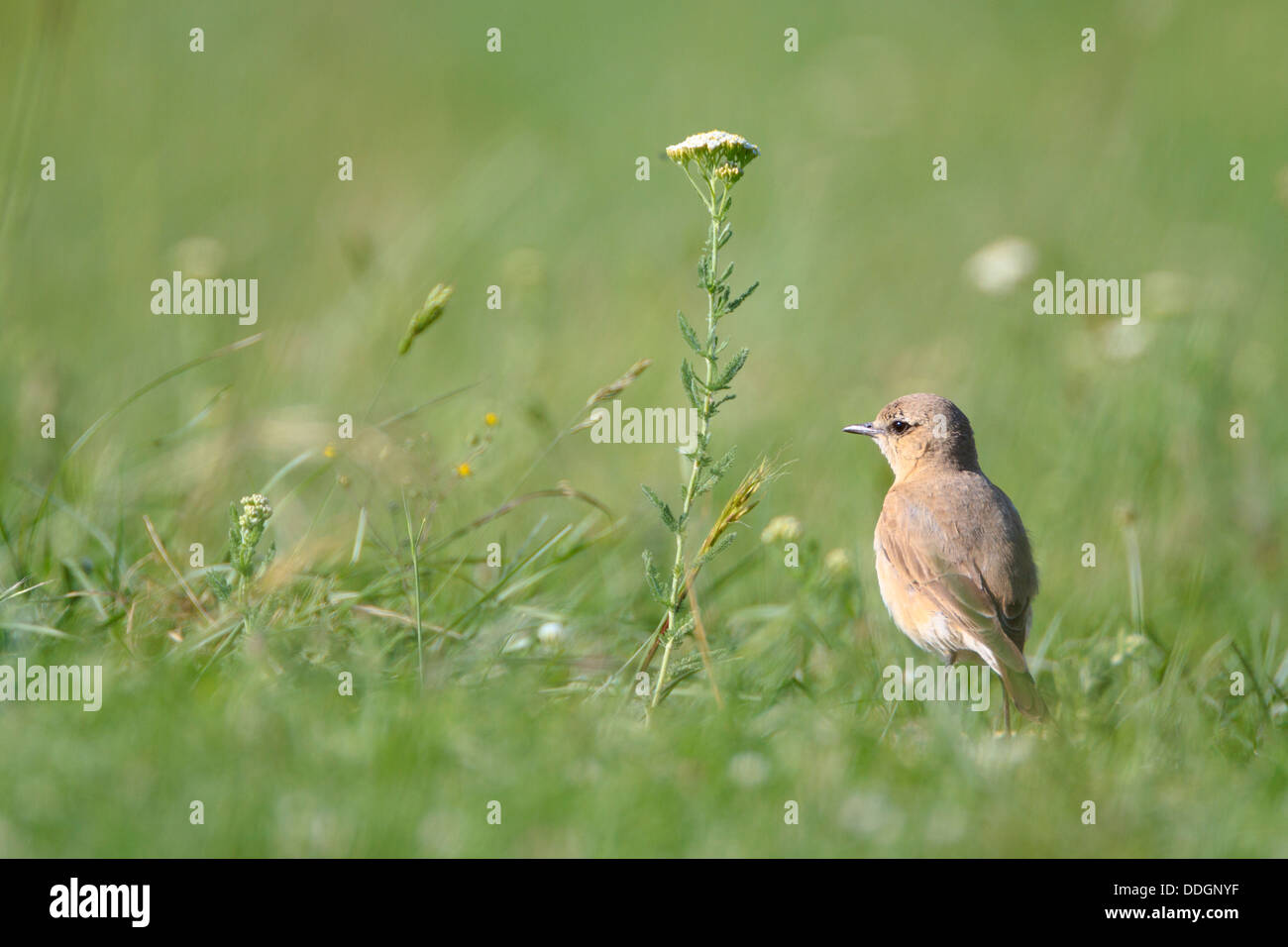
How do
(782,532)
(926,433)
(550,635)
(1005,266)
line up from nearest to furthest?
(550,635), (782,532), (926,433), (1005,266)

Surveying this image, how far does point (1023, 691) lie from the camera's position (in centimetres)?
520

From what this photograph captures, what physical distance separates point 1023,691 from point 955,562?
67cm

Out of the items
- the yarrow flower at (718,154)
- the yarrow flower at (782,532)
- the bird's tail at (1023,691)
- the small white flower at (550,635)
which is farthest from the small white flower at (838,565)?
the yarrow flower at (718,154)

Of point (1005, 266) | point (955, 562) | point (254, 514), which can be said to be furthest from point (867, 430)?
point (254, 514)

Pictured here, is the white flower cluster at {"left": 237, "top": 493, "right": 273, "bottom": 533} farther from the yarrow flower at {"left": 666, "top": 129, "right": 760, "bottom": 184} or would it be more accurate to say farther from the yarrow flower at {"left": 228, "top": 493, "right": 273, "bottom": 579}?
the yarrow flower at {"left": 666, "top": 129, "right": 760, "bottom": 184}

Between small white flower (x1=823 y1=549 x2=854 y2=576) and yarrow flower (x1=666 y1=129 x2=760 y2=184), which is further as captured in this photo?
small white flower (x1=823 y1=549 x2=854 y2=576)

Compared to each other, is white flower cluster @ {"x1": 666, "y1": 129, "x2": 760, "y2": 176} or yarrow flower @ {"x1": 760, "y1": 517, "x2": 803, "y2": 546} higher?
white flower cluster @ {"x1": 666, "y1": 129, "x2": 760, "y2": 176}

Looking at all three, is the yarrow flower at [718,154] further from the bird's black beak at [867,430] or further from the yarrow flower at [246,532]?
the bird's black beak at [867,430]

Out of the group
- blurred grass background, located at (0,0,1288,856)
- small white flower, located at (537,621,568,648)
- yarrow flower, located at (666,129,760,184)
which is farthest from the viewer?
small white flower, located at (537,621,568,648)

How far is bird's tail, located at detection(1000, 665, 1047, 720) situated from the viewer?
5.11 metres

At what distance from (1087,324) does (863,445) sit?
5.49 ft

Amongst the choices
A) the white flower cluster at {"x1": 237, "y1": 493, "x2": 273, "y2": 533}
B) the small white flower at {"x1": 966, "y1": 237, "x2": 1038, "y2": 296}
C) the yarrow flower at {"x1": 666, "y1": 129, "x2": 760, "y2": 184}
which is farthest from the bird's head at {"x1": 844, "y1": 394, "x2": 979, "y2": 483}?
the white flower cluster at {"x1": 237, "y1": 493, "x2": 273, "y2": 533}

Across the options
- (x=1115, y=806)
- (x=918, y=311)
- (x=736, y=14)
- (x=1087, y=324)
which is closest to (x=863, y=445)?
(x=1087, y=324)

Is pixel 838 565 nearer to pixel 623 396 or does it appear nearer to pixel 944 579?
pixel 944 579
